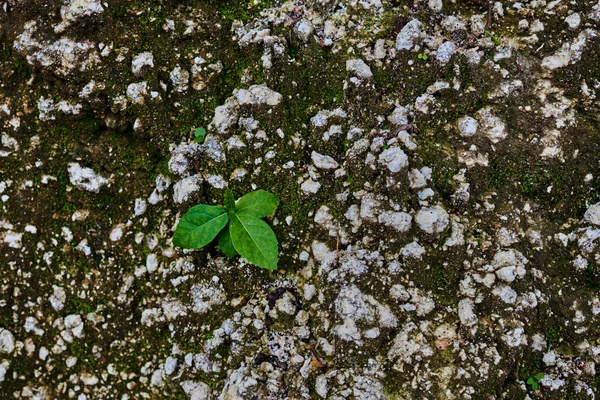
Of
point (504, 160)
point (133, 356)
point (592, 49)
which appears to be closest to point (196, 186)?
point (133, 356)

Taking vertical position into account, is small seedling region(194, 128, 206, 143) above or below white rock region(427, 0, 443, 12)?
below

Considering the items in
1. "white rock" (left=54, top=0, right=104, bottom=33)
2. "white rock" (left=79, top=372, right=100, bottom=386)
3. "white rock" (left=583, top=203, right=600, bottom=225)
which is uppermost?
"white rock" (left=54, top=0, right=104, bottom=33)

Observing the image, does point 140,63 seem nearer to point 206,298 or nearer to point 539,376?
Result: point 206,298

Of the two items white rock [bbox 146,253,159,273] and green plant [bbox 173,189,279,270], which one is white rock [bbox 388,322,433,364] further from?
white rock [bbox 146,253,159,273]

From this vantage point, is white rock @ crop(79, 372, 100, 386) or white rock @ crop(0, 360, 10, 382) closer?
white rock @ crop(79, 372, 100, 386)

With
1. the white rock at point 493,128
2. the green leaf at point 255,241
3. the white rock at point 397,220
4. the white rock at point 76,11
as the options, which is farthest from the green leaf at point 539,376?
the white rock at point 76,11

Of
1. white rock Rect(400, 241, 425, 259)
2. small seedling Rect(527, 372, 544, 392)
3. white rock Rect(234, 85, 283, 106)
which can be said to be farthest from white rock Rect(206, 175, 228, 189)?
small seedling Rect(527, 372, 544, 392)

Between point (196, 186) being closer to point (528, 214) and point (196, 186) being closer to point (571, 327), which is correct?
point (528, 214)
